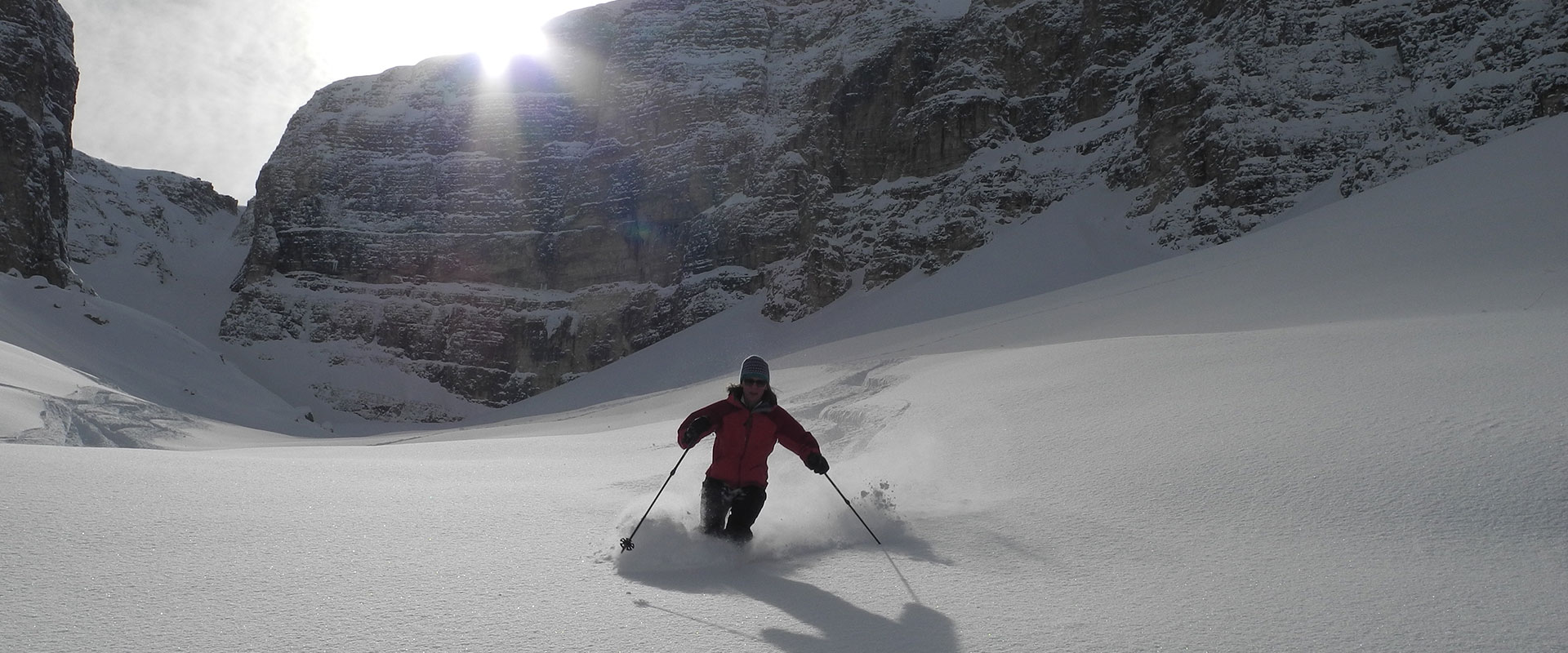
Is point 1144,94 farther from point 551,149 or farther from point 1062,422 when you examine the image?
point 551,149

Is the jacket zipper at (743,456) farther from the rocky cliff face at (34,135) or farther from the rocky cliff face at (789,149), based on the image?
the rocky cliff face at (34,135)

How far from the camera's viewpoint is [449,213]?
81625 millimetres

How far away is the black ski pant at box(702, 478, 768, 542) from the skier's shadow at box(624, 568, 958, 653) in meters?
0.82

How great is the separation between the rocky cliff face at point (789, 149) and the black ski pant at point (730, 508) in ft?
138

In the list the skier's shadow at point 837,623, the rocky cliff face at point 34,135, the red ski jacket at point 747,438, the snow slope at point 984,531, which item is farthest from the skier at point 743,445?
the rocky cliff face at point 34,135

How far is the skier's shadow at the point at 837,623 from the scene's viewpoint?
112 inches

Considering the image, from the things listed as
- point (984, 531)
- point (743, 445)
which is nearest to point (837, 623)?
point (984, 531)

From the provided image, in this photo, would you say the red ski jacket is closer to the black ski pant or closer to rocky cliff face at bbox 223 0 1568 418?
the black ski pant

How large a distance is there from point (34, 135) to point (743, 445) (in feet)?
192

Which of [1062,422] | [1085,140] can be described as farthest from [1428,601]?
[1085,140]

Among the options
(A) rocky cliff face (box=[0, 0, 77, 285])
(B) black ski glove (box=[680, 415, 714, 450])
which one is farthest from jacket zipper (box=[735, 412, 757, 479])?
(A) rocky cliff face (box=[0, 0, 77, 285])

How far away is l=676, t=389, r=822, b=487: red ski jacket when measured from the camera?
485cm

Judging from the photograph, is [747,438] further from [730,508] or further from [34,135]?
[34,135]

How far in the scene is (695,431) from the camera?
4.93 metres
